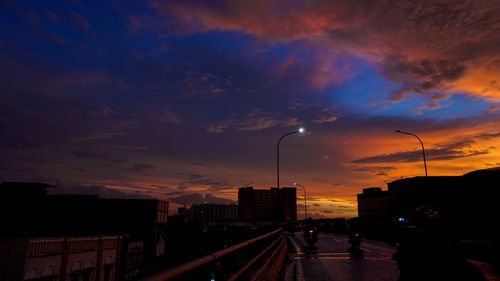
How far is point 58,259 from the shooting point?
3878 cm

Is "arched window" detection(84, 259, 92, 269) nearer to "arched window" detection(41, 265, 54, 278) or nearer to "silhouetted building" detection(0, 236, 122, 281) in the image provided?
"silhouetted building" detection(0, 236, 122, 281)

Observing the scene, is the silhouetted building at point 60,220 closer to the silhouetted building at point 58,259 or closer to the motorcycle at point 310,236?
the silhouetted building at point 58,259

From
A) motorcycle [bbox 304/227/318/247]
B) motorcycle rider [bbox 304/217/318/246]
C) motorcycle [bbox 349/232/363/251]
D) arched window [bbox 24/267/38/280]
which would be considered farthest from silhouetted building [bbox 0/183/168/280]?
motorcycle [bbox 349/232/363/251]

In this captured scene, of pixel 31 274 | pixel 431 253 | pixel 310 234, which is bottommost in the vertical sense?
pixel 31 274

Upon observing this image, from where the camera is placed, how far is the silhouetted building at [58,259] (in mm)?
34281

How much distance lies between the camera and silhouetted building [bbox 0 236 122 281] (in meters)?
34.3

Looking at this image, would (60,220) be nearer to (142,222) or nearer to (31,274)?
(142,222)

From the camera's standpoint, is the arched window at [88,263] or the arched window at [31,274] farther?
the arched window at [88,263]

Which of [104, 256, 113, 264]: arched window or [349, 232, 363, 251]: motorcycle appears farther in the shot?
[104, 256, 113, 264]: arched window

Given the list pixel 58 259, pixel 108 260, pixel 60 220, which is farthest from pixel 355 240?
pixel 60 220

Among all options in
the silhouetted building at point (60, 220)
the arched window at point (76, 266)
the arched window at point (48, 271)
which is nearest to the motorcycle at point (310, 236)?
the arched window at point (48, 271)

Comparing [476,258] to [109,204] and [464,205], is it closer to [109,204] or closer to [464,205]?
[464,205]

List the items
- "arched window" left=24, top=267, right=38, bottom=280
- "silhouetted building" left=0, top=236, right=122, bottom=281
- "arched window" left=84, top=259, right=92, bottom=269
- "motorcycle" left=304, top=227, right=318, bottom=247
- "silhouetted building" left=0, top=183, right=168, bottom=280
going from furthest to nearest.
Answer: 1. "silhouetted building" left=0, top=183, right=168, bottom=280
2. "arched window" left=84, top=259, right=92, bottom=269
3. "arched window" left=24, top=267, right=38, bottom=280
4. "silhouetted building" left=0, top=236, right=122, bottom=281
5. "motorcycle" left=304, top=227, right=318, bottom=247

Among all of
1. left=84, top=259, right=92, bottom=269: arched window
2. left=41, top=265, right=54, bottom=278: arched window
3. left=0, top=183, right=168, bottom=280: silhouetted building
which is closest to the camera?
left=41, top=265, right=54, bottom=278: arched window
